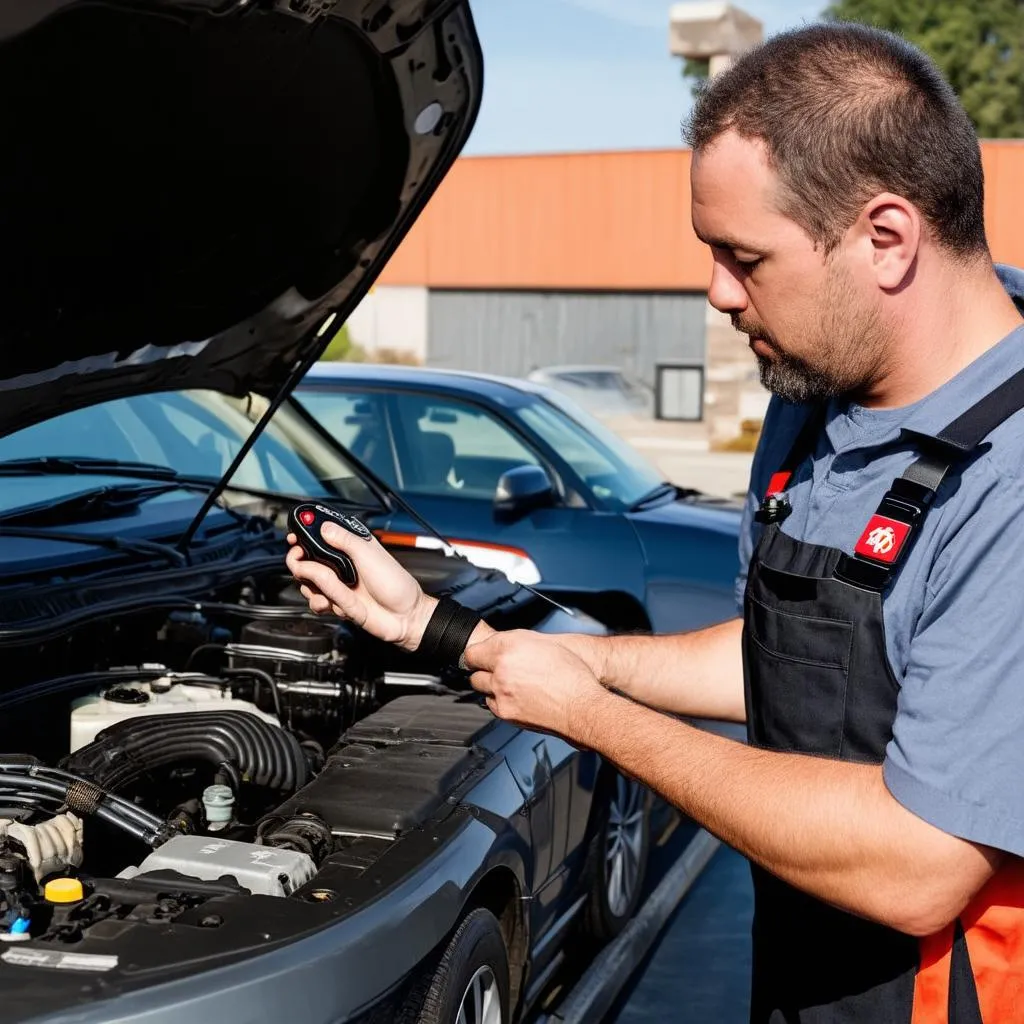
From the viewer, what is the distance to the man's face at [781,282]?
183cm

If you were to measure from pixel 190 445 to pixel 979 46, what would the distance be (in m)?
46.2

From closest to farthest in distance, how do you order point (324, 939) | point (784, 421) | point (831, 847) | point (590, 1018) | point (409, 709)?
point (831, 847)
point (324, 939)
point (784, 421)
point (409, 709)
point (590, 1018)

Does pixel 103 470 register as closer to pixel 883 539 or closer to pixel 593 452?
pixel 883 539

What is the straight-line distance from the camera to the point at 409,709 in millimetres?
3301

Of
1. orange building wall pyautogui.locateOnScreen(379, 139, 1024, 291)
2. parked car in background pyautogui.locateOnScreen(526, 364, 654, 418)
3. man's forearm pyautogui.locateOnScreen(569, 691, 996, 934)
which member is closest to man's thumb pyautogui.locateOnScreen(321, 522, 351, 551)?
man's forearm pyautogui.locateOnScreen(569, 691, 996, 934)

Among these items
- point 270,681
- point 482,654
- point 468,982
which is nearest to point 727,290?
point 482,654

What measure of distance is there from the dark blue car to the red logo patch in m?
3.82

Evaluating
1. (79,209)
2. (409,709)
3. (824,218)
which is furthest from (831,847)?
(79,209)

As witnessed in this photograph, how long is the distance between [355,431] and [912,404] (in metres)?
5.28

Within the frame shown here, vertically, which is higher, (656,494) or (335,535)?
(335,535)

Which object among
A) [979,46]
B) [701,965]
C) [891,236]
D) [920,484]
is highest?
[979,46]

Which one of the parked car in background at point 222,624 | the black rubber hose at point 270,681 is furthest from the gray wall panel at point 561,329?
the black rubber hose at point 270,681

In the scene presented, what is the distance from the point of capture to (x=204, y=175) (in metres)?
2.87

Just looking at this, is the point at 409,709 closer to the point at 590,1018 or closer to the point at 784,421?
the point at 590,1018
